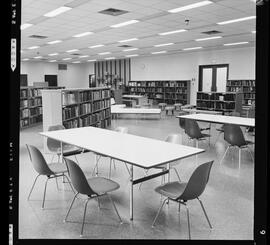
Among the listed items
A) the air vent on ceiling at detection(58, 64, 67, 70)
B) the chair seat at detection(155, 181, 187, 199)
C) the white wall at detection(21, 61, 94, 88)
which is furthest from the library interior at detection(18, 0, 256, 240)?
the air vent on ceiling at detection(58, 64, 67, 70)

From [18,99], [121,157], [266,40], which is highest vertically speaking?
[266,40]

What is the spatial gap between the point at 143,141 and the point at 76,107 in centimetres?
370

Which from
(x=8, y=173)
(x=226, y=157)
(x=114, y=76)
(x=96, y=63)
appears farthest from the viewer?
(x=96, y=63)

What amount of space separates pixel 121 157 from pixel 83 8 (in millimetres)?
4520

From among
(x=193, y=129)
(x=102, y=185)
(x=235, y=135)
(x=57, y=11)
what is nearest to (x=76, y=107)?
(x=57, y=11)

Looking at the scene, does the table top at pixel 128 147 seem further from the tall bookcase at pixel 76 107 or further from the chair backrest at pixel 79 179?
the tall bookcase at pixel 76 107

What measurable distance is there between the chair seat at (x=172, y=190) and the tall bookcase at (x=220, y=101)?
881 centimetres

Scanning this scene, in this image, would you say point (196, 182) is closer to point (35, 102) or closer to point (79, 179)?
point (79, 179)

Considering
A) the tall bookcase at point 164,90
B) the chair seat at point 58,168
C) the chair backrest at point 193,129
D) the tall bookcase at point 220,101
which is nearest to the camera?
the chair seat at point 58,168

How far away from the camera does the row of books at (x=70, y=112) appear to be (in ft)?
20.3

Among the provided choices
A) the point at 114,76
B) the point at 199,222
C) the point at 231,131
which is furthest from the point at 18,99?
the point at 114,76

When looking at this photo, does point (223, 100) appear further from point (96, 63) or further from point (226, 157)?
point (96, 63)

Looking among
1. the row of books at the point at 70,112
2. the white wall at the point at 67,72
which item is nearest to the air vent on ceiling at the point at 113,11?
the row of books at the point at 70,112

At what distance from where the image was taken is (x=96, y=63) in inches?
804
